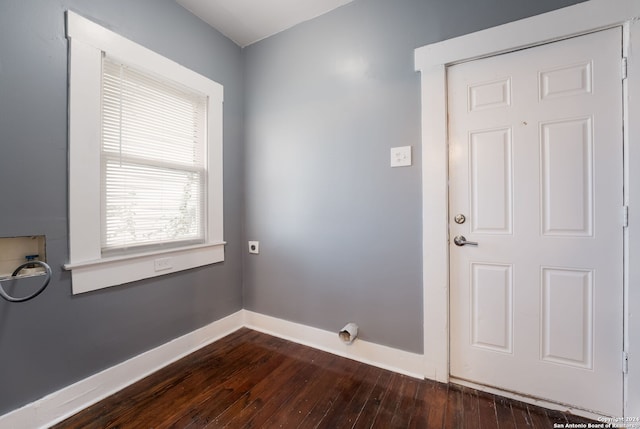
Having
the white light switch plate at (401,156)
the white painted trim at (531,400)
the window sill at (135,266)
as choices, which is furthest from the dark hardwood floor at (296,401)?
the white light switch plate at (401,156)

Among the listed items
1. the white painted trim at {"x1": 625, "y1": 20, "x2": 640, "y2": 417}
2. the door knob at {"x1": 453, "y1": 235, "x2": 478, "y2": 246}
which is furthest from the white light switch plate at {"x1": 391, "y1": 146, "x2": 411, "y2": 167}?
the white painted trim at {"x1": 625, "y1": 20, "x2": 640, "y2": 417}

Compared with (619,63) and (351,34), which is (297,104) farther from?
(619,63)

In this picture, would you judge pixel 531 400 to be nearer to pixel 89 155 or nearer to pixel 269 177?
pixel 269 177

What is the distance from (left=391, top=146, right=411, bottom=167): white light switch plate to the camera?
1706mm

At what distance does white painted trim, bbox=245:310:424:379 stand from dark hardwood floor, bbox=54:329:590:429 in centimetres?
6

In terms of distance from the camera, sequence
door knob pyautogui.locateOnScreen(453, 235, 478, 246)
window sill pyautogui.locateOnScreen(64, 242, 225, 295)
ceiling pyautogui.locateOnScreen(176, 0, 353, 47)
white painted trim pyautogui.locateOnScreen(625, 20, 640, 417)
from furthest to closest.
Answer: ceiling pyautogui.locateOnScreen(176, 0, 353, 47)
door knob pyautogui.locateOnScreen(453, 235, 478, 246)
window sill pyautogui.locateOnScreen(64, 242, 225, 295)
white painted trim pyautogui.locateOnScreen(625, 20, 640, 417)

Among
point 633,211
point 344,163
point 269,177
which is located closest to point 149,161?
point 269,177

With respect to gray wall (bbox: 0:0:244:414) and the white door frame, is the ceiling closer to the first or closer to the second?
gray wall (bbox: 0:0:244:414)

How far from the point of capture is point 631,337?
1.25 metres

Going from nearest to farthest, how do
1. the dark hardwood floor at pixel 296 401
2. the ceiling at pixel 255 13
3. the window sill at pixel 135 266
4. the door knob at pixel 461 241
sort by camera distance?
1. the dark hardwood floor at pixel 296 401
2. the window sill at pixel 135 266
3. the door knob at pixel 461 241
4. the ceiling at pixel 255 13

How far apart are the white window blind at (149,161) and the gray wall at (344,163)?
50 centimetres

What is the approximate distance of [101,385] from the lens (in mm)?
1508

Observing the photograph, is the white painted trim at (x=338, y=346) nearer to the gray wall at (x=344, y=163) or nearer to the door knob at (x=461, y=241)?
the gray wall at (x=344, y=163)

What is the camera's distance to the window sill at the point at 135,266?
145 cm
